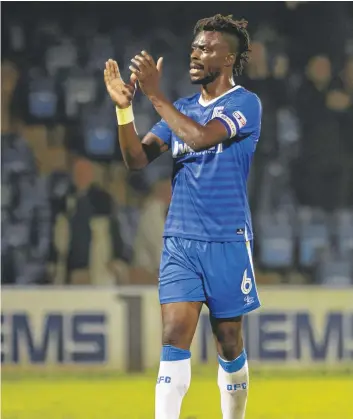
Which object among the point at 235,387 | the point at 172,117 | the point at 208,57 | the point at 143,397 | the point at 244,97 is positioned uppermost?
the point at 208,57

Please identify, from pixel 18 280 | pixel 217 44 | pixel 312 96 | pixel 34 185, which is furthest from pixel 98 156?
pixel 217 44

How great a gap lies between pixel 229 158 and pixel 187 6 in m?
6.45

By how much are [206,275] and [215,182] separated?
439mm

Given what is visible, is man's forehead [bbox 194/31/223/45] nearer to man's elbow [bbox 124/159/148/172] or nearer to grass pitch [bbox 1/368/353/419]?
man's elbow [bbox 124/159/148/172]

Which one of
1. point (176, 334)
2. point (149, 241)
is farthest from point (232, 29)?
A: point (149, 241)

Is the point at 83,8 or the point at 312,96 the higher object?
the point at 83,8

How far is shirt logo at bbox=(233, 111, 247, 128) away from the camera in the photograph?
560 centimetres

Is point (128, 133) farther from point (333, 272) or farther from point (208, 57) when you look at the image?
point (333, 272)

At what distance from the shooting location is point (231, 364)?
582cm

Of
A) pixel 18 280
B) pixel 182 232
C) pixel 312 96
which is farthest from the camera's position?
pixel 312 96

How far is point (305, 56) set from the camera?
38.8ft

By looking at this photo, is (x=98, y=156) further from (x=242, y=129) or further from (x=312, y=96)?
(x=242, y=129)

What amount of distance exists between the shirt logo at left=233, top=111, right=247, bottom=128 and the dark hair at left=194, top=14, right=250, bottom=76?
330 millimetres

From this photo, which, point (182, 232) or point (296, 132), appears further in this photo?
point (296, 132)
